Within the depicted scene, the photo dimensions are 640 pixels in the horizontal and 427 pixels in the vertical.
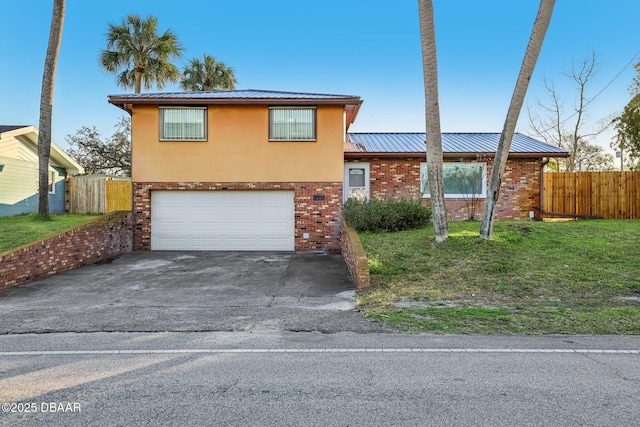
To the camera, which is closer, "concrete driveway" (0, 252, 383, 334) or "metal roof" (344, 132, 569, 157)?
"concrete driveway" (0, 252, 383, 334)

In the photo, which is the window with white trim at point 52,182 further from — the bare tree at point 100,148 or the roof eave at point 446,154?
the roof eave at point 446,154

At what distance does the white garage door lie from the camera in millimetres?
14203

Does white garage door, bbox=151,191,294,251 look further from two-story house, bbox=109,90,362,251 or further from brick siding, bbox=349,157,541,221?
brick siding, bbox=349,157,541,221

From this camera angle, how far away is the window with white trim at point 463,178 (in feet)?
54.1

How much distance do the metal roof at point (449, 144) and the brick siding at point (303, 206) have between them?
2622mm

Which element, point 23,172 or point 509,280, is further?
point 23,172

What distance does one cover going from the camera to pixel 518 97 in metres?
9.96

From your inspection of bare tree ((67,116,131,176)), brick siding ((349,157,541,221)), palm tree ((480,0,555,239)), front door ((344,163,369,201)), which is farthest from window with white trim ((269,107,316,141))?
bare tree ((67,116,131,176))

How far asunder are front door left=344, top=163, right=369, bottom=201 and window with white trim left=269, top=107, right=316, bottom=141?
8.96 feet

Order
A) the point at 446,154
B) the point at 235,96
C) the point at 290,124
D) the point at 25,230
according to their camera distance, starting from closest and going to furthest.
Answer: the point at 25,230
the point at 290,124
the point at 235,96
the point at 446,154

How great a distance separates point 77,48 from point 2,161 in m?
A: 7.12

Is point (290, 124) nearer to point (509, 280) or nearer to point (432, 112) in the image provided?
point (432, 112)

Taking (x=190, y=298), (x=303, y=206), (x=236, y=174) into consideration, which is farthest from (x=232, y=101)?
(x=190, y=298)

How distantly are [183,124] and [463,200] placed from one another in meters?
10.9
